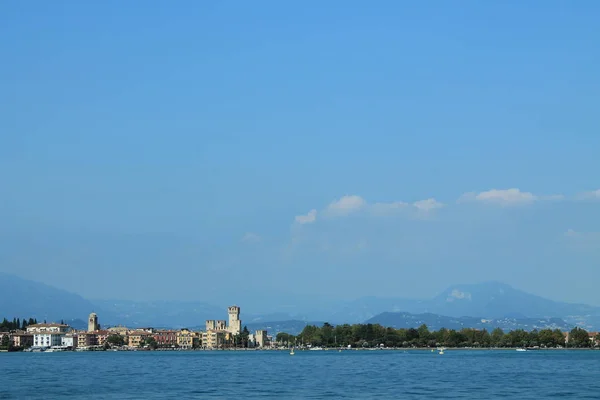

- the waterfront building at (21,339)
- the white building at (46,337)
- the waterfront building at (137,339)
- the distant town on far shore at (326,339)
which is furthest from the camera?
the waterfront building at (137,339)

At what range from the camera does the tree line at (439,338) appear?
6841 inches

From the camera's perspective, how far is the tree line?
174 meters

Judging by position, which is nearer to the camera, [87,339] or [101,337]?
[87,339]

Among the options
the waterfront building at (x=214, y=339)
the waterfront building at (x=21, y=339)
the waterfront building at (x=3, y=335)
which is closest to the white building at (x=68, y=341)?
the waterfront building at (x=21, y=339)

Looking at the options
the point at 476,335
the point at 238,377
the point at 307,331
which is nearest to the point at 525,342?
the point at 476,335

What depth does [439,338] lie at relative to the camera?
6983 inches

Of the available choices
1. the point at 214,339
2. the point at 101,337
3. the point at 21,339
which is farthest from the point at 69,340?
the point at 214,339

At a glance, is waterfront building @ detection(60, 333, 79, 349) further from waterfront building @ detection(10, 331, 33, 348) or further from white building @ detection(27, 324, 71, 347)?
waterfront building @ detection(10, 331, 33, 348)

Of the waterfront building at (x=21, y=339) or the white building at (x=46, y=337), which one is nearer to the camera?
the waterfront building at (x=21, y=339)

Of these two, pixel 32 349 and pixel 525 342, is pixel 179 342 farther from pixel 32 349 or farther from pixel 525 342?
pixel 525 342

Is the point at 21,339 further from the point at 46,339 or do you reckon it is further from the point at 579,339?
the point at 579,339

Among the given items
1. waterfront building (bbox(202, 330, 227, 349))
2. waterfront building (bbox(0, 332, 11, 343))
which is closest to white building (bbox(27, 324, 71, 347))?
waterfront building (bbox(0, 332, 11, 343))

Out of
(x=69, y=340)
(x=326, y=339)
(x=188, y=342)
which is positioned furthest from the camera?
(x=188, y=342)

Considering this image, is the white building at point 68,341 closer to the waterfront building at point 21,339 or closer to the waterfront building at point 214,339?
the waterfront building at point 21,339
